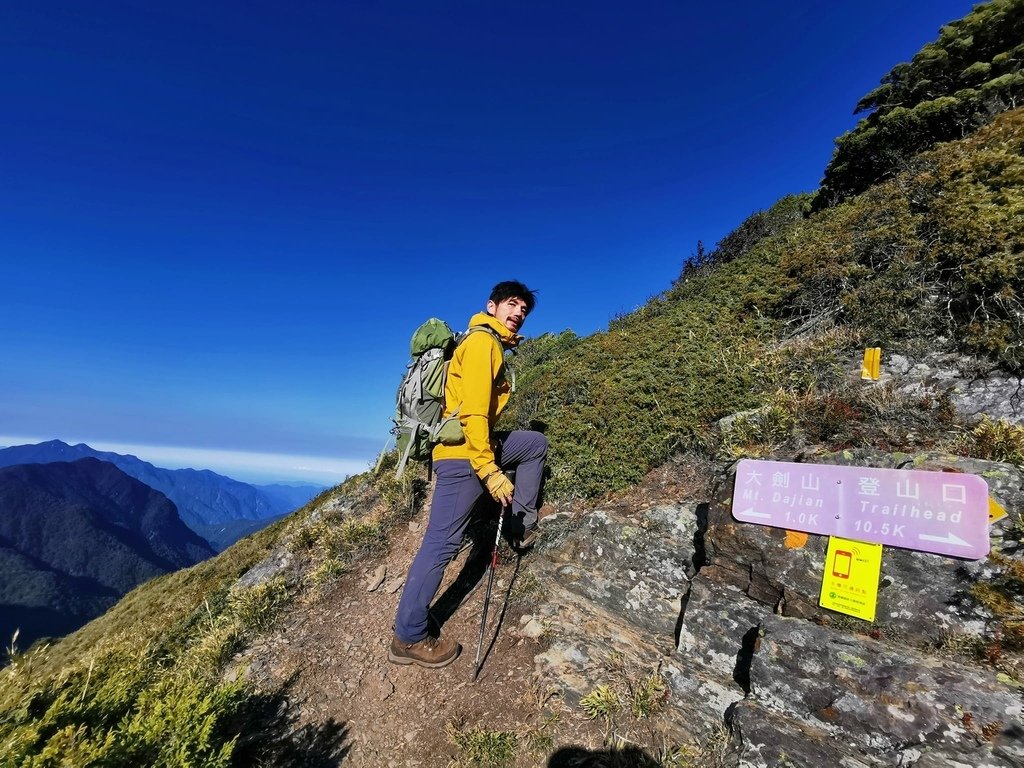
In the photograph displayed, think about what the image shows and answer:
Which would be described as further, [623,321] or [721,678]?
[623,321]

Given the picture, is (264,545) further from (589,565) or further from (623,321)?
Result: (623,321)

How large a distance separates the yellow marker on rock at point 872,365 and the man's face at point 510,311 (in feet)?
14.0

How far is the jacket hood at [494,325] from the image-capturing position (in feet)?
16.1

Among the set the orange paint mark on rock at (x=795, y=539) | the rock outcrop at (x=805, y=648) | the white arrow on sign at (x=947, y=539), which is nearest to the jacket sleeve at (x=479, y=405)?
the rock outcrop at (x=805, y=648)

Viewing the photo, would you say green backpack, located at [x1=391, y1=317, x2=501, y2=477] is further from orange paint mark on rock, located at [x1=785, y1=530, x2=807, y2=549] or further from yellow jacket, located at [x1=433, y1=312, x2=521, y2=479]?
orange paint mark on rock, located at [x1=785, y1=530, x2=807, y2=549]

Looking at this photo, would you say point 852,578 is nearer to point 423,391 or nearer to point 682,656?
point 682,656

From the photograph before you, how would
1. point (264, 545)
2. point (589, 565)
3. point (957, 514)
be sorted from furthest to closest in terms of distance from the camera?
A: point (264, 545) < point (589, 565) < point (957, 514)

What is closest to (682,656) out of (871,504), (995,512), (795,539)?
(795,539)

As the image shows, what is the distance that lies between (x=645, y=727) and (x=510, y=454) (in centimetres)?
296

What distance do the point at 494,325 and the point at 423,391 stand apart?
1.20 m

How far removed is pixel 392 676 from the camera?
5.07 m

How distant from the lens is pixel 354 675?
517 cm

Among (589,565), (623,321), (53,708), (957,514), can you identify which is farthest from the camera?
(623,321)

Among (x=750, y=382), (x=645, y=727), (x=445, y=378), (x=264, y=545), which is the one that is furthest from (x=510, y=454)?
(x=264, y=545)
